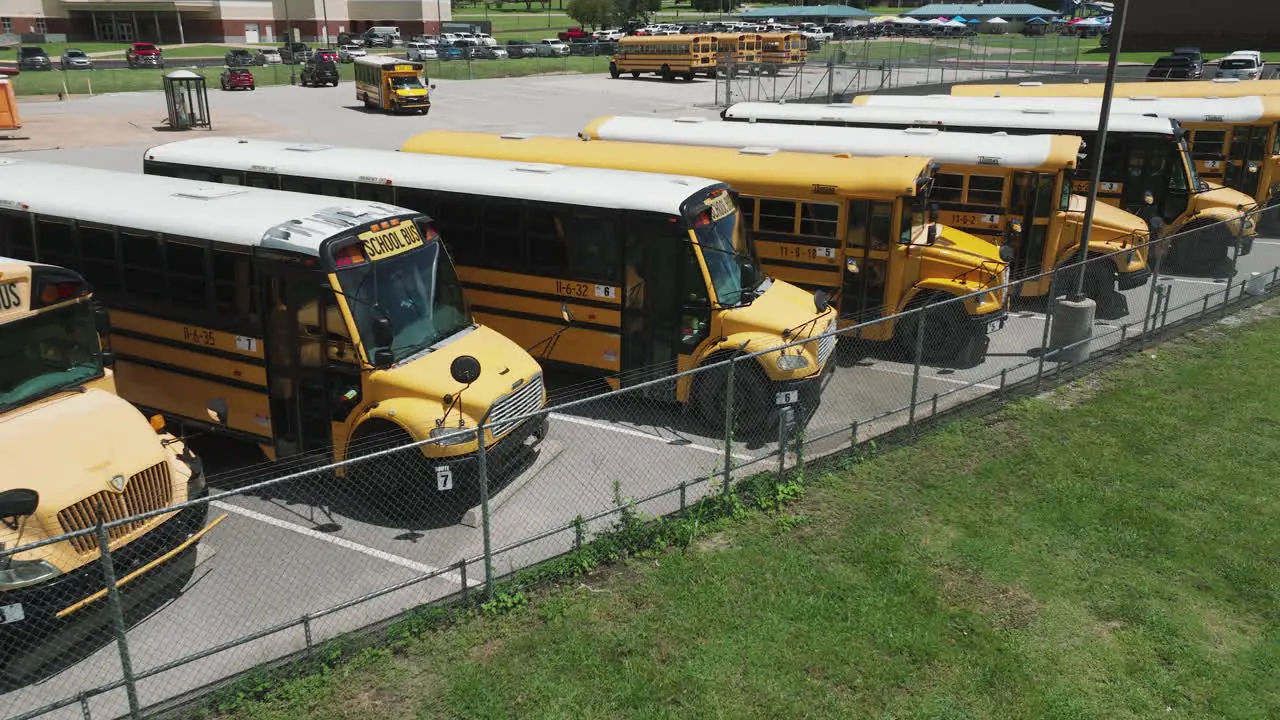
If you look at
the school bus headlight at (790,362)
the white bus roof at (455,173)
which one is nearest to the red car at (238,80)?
the white bus roof at (455,173)

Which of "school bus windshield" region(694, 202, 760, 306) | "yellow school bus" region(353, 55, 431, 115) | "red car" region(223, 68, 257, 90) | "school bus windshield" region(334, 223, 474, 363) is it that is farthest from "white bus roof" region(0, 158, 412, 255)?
"red car" region(223, 68, 257, 90)

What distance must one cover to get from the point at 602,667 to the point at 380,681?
1.53 metres

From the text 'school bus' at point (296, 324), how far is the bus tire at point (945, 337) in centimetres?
608

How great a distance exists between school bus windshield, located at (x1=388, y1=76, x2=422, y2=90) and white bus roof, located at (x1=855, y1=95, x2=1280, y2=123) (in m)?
27.7

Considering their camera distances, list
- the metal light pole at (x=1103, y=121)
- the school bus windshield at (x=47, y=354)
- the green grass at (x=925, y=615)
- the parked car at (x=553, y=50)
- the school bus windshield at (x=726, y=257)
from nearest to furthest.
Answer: the green grass at (x=925, y=615), the school bus windshield at (x=47, y=354), the school bus windshield at (x=726, y=257), the metal light pole at (x=1103, y=121), the parked car at (x=553, y=50)

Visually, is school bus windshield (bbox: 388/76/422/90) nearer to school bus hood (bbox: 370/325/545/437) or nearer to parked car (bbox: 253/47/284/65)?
parked car (bbox: 253/47/284/65)

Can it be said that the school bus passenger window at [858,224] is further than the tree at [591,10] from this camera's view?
No

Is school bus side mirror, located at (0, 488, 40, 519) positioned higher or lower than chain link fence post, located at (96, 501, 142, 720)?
higher

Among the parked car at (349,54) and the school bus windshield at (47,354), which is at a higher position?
the parked car at (349,54)

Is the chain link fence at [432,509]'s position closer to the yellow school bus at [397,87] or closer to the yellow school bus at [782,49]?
the yellow school bus at [397,87]

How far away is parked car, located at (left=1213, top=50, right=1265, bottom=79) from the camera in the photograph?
44.3m

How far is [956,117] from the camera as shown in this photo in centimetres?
1842

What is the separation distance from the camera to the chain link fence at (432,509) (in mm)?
6461

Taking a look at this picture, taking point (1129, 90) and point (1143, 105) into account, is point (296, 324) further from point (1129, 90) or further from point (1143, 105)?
point (1129, 90)
